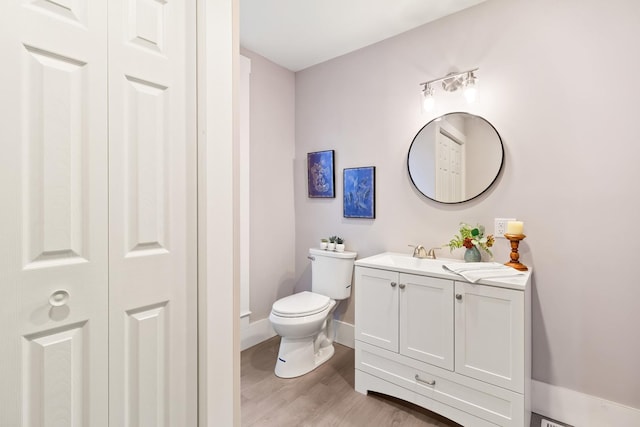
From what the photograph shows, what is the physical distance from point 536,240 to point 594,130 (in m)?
0.66

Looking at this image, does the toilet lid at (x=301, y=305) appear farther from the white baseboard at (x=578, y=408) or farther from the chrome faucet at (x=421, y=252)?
the white baseboard at (x=578, y=408)

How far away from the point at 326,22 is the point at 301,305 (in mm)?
2032

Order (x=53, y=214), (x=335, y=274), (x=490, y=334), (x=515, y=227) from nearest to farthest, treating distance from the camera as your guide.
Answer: (x=53, y=214)
(x=490, y=334)
(x=515, y=227)
(x=335, y=274)

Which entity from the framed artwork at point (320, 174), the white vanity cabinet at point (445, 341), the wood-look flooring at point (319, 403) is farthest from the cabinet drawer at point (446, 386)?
the framed artwork at point (320, 174)

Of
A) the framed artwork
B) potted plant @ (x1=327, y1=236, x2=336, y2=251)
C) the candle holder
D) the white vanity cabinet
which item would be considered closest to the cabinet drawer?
the white vanity cabinet

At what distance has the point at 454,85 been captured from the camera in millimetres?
1986

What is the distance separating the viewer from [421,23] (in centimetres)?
211

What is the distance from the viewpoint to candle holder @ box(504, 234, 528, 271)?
171 centimetres

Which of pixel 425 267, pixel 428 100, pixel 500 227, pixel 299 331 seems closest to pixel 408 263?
pixel 425 267

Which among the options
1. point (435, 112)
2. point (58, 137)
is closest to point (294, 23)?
point (435, 112)

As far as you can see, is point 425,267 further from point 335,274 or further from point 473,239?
point 335,274

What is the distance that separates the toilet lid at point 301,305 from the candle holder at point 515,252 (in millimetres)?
1240

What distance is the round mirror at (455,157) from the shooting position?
1898 mm

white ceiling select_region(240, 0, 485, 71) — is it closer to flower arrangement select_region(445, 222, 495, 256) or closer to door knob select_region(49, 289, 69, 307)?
flower arrangement select_region(445, 222, 495, 256)
